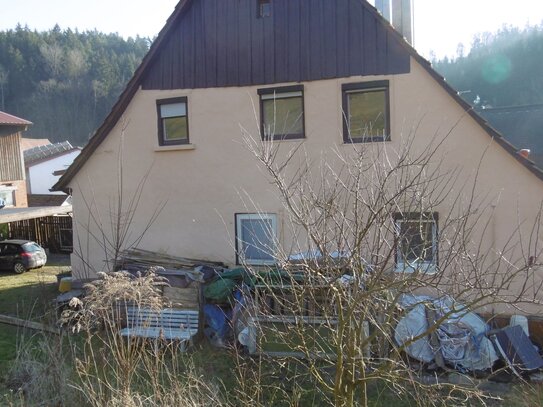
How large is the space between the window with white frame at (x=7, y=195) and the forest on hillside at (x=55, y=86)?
39947 millimetres

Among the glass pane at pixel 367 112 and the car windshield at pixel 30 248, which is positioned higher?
the glass pane at pixel 367 112

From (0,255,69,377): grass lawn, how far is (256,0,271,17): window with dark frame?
7.45 metres

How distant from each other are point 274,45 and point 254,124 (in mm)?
1767

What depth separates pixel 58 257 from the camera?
78.4 feet

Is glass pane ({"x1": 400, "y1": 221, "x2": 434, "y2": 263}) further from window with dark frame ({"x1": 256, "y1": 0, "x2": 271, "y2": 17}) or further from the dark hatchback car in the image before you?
the dark hatchback car

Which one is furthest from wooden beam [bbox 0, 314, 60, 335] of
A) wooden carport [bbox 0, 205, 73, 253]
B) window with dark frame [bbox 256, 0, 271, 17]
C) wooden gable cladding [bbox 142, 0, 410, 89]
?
wooden carport [bbox 0, 205, 73, 253]

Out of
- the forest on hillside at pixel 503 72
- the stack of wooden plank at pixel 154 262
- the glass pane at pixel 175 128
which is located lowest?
the stack of wooden plank at pixel 154 262

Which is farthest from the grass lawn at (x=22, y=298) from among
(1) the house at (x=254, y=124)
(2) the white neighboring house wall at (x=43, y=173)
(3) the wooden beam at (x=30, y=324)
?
(2) the white neighboring house wall at (x=43, y=173)

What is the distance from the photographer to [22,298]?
532 inches

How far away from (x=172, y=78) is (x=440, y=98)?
20.1ft

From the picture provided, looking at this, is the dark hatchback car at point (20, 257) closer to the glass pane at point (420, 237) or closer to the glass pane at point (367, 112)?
the glass pane at point (367, 112)

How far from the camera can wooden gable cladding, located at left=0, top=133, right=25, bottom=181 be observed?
2946cm

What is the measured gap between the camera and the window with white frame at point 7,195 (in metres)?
29.5

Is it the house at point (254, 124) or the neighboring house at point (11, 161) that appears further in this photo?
the neighboring house at point (11, 161)
